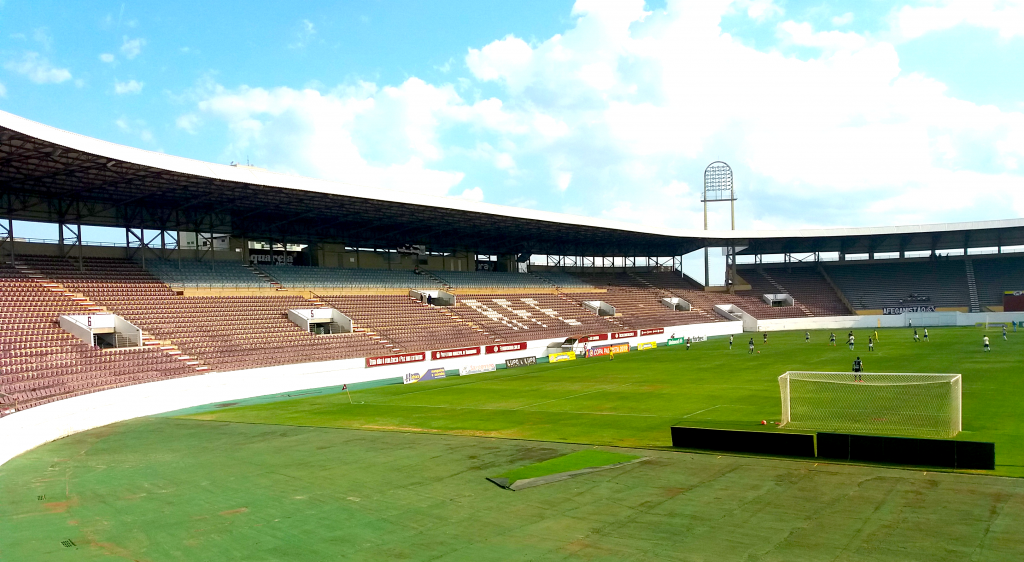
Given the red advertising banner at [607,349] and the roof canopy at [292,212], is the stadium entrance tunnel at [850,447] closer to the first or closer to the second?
the roof canopy at [292,212]

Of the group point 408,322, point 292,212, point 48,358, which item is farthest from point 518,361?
point 48,358

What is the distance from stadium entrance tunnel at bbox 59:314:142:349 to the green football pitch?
1031 centimetres

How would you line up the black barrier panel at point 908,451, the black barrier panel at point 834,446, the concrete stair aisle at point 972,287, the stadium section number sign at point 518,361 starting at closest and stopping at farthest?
1. the black barrier panel at point 908,451
2. the black barrier panel at point 834,446
3. the stadium section number sign at point 518,361
4. the concrete stair aisle at point 972,287

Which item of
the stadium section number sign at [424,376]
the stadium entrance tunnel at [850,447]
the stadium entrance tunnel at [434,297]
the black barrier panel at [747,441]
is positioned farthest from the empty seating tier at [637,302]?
the stadium entrance tunnel at [850,447]

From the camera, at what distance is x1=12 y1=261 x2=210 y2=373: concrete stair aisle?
36.9m

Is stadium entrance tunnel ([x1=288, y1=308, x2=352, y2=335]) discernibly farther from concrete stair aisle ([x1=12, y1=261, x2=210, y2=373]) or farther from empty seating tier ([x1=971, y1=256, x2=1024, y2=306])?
empty seating tier ([x1=971, y1=256, x2=1024, y2=306])

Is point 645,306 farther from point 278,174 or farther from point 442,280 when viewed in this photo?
point 278,174

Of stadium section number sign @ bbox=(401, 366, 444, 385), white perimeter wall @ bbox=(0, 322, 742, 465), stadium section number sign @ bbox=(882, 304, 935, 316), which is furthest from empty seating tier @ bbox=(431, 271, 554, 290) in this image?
stadium section number sign @ bbox=(882, 304, 935, 316)

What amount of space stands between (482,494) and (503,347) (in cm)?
3649

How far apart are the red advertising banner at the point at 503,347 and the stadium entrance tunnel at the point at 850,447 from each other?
1247 inches

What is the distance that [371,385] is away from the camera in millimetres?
40344

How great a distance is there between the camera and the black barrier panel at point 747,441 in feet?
57.0

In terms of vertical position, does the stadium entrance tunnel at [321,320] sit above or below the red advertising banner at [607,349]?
above

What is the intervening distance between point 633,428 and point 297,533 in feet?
42.2
